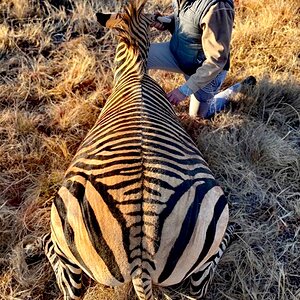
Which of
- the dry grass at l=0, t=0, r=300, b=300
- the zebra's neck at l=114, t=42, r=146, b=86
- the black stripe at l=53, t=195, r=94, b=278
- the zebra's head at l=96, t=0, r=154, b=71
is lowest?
the dry grass at l=0, t=0, r=300, b=300

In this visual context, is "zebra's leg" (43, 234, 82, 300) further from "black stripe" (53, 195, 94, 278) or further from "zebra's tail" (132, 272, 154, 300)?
"zebra's tail" (132, 272, 154, 300)

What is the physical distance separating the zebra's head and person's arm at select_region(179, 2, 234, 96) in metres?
0.41

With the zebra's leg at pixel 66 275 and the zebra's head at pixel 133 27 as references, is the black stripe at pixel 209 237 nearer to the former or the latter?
the zebra's leg at pixel 66 275

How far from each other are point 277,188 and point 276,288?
0.79 metres

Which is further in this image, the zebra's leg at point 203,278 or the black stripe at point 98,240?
the zebra's leg at point 203,278

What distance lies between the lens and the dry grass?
268 centimetres

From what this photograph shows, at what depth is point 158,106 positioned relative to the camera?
2855 millimetres

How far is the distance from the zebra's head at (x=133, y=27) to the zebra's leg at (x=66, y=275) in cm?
146

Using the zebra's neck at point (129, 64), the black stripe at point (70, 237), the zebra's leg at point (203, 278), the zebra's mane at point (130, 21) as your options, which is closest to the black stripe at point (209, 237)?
the zebra's leg at point (203, 278)

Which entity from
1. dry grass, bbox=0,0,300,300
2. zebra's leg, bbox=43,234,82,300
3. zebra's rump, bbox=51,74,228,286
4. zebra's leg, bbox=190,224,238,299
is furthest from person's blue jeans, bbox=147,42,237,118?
zebra's leg, bbox=43,234,82,300

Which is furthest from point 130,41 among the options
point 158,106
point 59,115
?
point 59,115

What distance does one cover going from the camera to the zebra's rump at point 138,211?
2.01 meters

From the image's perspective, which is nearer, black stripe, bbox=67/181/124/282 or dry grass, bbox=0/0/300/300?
black stripe, bbox=67/181/124/282

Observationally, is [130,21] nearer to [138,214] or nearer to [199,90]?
[199,90]
